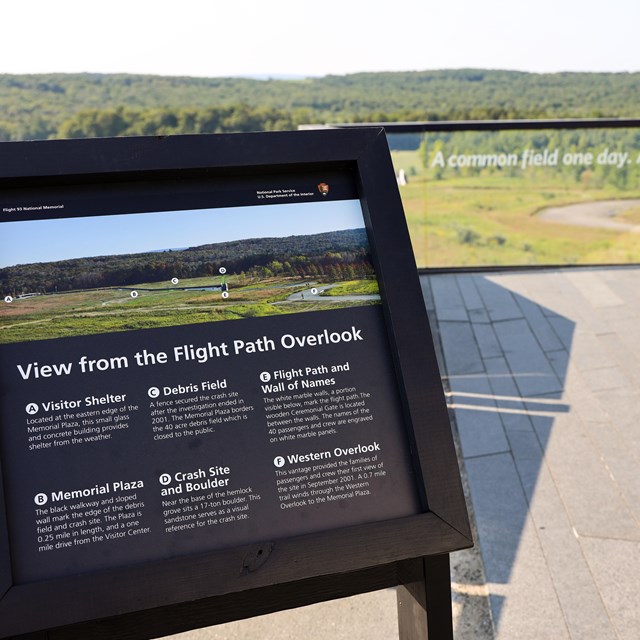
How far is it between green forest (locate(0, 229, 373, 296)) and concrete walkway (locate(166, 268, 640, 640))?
1.43 meters

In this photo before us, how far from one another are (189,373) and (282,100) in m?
49.7

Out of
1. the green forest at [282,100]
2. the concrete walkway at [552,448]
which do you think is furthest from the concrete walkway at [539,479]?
the green forest at [282,100]

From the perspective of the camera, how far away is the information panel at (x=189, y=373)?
3.77ft

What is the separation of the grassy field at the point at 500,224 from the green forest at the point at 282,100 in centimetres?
2868

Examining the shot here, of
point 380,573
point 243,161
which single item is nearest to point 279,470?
point 380,573

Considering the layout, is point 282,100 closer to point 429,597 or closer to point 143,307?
point 143,307

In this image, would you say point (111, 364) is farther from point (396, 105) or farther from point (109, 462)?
point (396, 105)

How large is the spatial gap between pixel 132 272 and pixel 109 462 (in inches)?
13.7

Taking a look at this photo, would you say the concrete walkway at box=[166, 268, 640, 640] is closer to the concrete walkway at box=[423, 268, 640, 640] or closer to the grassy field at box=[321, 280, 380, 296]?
the concrete walkway at box=[423, 268, 640, 640]

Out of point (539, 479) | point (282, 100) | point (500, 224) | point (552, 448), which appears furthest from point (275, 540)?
point (282, 100)

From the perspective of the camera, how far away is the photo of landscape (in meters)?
1.24

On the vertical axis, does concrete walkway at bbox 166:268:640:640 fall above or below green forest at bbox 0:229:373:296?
below

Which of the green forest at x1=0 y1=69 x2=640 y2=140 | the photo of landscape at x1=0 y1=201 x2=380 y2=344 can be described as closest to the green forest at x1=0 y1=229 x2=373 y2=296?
the photo of landscape at x1=0 y1=201 x2=380 y2=344

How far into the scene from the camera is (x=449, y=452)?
1.27m
